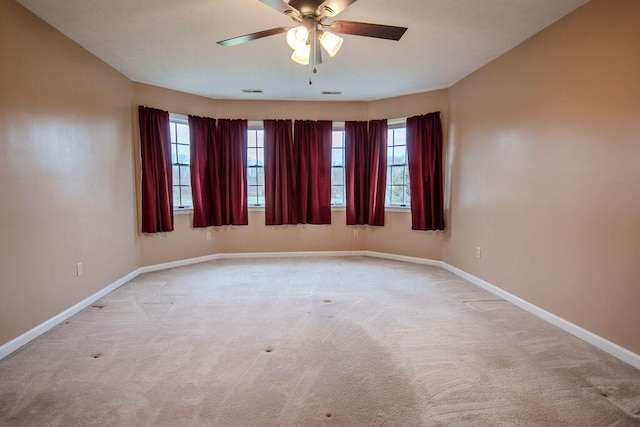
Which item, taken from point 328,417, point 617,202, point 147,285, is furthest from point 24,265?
point 617,202

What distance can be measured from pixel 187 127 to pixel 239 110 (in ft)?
2.82

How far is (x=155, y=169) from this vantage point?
14.4 feet

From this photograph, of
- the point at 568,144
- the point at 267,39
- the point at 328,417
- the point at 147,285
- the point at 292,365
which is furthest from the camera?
the point at 147,285

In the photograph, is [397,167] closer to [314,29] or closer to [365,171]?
[365,171]

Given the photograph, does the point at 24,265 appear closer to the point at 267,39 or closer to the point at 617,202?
the point at 267,39

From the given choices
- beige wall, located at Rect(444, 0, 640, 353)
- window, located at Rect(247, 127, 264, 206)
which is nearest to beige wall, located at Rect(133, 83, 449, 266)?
window, located at Rect(247, 127, 264, 206)

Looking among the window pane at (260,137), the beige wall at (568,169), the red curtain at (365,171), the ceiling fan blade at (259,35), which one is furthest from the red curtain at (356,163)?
the ceiling fan blade at (259,35)

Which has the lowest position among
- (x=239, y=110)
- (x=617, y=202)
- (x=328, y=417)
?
(x=328, y=417)

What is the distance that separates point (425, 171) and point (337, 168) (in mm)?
1449

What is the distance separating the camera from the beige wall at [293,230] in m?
4.66

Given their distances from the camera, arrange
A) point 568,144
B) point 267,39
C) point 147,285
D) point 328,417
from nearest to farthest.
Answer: point 328,417 < point 568,144 < point 267,39 < point 147,285

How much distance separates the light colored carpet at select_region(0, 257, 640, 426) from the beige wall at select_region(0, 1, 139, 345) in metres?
0.40

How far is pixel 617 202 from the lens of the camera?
2.26m

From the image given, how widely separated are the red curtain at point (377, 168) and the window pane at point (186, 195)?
2.86 m
